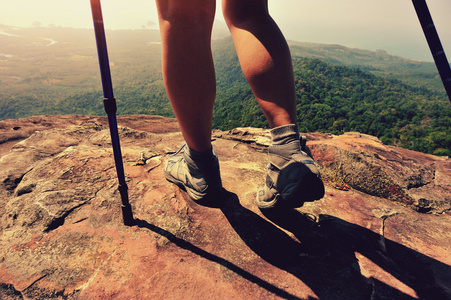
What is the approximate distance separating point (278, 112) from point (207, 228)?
33.9 inches

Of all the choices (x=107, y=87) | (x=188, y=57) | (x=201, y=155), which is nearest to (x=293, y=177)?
(x=201, y=155)

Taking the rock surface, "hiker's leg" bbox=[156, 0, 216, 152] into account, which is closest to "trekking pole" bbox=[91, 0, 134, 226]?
the rock surface

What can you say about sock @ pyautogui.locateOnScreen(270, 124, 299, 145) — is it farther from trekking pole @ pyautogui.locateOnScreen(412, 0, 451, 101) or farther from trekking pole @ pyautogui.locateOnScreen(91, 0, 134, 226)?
trekking pole @ pyautogui.locateOnScreen(91, 0, 134, 226)

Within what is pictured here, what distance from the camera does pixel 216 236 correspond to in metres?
1.43

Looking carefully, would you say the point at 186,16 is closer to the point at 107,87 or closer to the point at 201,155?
the point at 107,87

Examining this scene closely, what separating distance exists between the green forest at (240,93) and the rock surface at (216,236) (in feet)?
55.8

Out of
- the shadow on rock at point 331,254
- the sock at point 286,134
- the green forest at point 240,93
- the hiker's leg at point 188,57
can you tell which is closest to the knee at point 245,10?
the hiker's leg at point 188,57

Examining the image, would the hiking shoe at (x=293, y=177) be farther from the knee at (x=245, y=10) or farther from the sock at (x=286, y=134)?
the knee at (x=245, y=10)

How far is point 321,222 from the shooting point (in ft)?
5.27

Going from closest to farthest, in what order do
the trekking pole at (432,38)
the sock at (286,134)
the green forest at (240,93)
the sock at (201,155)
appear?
the trekking pole at (432,38) < the sock at (286,134) < the sock at (201,155) < the green forest at (240,93)

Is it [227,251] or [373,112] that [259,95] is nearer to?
[227,251]

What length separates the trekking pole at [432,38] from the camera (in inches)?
40.4

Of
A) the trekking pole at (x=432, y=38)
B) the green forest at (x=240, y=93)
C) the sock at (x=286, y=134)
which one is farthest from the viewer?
the green forest at (x=240, y=93)

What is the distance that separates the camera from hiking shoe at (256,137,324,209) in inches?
47.4
